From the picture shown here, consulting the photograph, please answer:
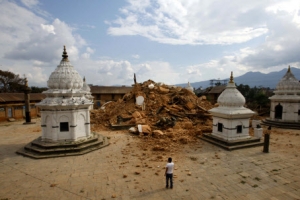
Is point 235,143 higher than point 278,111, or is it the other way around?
point 278,111

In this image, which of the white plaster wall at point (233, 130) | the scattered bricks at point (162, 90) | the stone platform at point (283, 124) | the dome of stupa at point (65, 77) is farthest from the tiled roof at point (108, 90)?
the white plaster wall at point (233, 130)

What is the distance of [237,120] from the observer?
1286cm

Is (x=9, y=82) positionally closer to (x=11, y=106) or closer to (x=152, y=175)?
(x=11, y=106)

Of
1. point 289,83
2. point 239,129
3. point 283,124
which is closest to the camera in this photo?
point 239,129

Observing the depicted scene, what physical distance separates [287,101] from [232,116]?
11676mm

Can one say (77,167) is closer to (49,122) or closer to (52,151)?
(52,151)

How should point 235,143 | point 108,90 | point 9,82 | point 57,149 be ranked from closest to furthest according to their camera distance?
point 57,149 → point 235,143 → point 9,82 → point 108,90

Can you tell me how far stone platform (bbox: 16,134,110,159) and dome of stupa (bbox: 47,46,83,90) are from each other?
3768 millimetres

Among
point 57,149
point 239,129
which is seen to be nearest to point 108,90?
point 57,149

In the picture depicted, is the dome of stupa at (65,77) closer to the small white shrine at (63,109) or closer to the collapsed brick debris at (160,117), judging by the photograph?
the small white shrine at (63,109)

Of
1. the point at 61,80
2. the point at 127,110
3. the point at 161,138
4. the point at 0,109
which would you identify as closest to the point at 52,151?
the point at 61,80

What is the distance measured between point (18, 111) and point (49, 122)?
19316 mm

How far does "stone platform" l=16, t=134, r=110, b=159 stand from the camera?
11258mm

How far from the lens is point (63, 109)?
1248 centimetres
